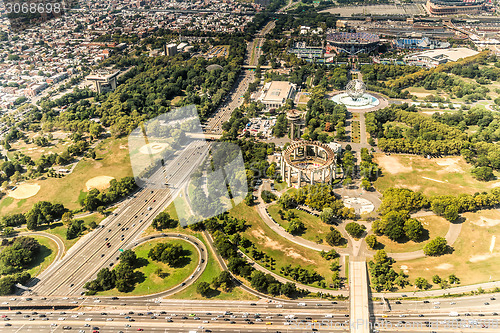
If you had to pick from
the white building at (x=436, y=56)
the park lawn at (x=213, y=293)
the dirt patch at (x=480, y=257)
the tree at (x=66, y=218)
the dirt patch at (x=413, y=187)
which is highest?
the white building at (x=436, y=56)

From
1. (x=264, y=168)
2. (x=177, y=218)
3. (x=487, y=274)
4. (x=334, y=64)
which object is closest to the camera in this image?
(x=487, y=274)

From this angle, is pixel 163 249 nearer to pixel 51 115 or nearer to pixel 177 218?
pixel 177 218

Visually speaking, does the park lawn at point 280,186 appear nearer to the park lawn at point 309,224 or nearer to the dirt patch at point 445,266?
the park lawn at point 309,224

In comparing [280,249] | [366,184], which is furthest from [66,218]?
[366,184]

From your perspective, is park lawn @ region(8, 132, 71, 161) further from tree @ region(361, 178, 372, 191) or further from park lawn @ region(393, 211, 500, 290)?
park lawn @ region(393, 211, 500, 290)

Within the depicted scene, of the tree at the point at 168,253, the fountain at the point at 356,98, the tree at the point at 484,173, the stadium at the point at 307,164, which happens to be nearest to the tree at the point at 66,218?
the tree at the point at 168,253

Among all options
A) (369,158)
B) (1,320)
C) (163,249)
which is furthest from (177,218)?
(369,158)

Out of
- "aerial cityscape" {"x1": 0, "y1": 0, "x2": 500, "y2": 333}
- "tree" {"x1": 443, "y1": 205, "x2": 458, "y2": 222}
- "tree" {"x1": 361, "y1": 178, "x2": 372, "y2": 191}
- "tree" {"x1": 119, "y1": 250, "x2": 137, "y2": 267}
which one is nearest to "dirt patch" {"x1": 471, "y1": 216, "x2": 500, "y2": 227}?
"aerial cityscape" {"x1": 0, "y1": 0, "x2": 500, "y2": 333}
